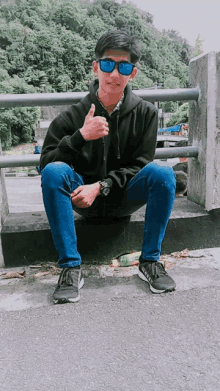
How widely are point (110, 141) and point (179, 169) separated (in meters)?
2.40

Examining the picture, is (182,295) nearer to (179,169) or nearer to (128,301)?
(128,301)

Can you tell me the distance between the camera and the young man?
6.79ft

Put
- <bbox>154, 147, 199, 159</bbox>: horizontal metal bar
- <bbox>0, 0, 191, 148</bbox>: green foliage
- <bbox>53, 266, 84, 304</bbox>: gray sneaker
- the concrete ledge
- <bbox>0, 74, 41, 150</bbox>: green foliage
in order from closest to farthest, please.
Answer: <bbox>53, 266, 84, 304</bbox>: gray sneaker < the concrete ledge < <bbox>154, 147, 199, 159</bbox>: horizontal metal bar < <bbox>0, 74, 41, 150</bbox>: green foliage < <bbox>0, 0, 191, 148</bbox>: green foliage

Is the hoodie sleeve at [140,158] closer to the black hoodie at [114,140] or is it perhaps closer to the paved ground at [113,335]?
the black hoodie at [114,140]

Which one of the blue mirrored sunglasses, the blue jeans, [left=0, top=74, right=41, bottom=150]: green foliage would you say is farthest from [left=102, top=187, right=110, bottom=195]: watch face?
[left=0, top=74, right=41, bottom=150]: green foliage

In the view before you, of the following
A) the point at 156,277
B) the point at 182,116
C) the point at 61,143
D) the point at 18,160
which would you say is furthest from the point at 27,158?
the point at 182,116

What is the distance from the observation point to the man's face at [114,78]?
2.24 meters

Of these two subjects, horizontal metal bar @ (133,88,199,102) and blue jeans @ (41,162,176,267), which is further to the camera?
horizontal metal bar @ (133,88,199,102)

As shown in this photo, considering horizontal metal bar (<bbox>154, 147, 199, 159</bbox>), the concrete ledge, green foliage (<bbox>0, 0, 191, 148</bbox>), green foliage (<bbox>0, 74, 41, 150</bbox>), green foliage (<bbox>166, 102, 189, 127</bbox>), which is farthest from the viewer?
green foliage (<bbox>0, 0, 191, 148</bbox>)

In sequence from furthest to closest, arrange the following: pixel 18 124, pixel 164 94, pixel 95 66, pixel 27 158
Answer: pixel 18 124 → pixel 164 94 → pixel 27 158 → pixel 95 66

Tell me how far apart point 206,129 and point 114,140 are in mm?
774

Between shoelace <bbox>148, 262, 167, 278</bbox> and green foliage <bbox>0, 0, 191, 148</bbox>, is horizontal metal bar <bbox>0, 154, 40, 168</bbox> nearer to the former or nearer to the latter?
shoelace <bbox>148, 262, 167, 278</bbox>

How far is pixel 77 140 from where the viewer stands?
210 centimetres

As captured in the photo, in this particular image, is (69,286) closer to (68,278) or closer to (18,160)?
(68,278)
